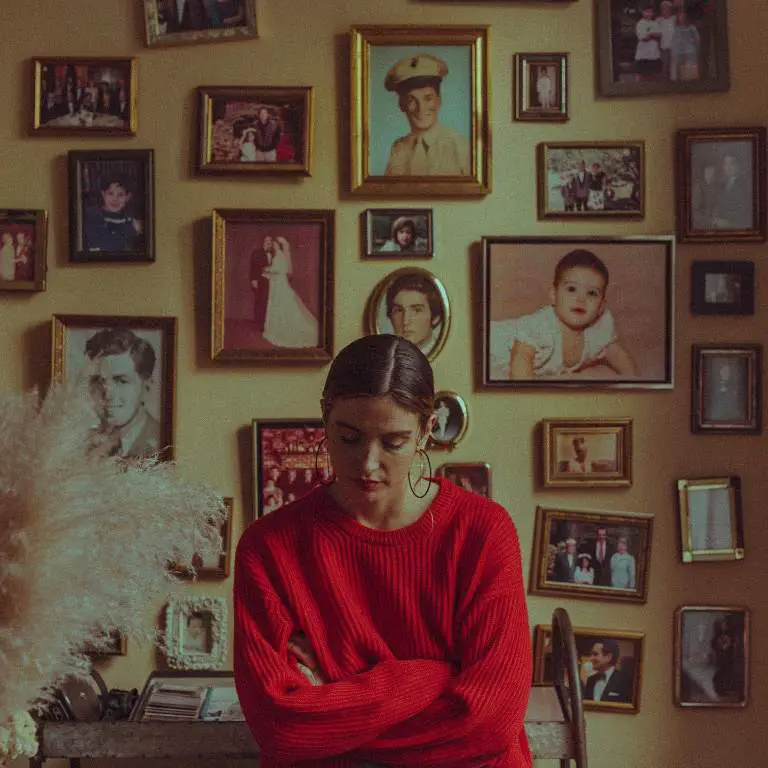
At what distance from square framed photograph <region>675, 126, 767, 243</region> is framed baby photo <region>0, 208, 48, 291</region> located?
1.59 meters

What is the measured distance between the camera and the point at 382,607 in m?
1.81

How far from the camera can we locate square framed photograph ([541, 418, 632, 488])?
2.53 m

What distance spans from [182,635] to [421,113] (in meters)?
1.44

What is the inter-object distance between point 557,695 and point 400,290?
103 centimetres

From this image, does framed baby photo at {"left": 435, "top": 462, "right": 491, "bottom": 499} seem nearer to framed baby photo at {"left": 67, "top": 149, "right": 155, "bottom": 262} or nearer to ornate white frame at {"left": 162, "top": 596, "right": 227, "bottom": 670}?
ornate white frame at {"left": 162, "top": 596, "right": 227, "bottom": 670}

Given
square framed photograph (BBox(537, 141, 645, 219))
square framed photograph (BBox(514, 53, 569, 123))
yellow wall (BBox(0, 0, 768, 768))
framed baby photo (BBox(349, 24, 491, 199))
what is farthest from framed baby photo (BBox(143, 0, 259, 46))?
square framed photograph (BBox(537, 141, 645, 219))

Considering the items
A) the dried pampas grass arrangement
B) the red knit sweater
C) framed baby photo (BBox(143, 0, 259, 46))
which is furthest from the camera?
framed baby photo (BBox(143, 0, 259, 46))

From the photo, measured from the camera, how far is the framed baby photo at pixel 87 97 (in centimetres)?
249

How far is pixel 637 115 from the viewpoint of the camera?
2529mm

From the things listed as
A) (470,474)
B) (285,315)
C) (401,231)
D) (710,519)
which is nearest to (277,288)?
(285,315)

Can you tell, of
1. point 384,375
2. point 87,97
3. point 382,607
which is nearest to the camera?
point 384,375

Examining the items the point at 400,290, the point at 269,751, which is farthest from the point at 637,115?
the point at 269,751

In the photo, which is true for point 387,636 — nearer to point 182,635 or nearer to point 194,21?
point 182,635

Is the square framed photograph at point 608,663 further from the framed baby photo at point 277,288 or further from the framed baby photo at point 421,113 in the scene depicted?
the framed baby photo at point 421,113
